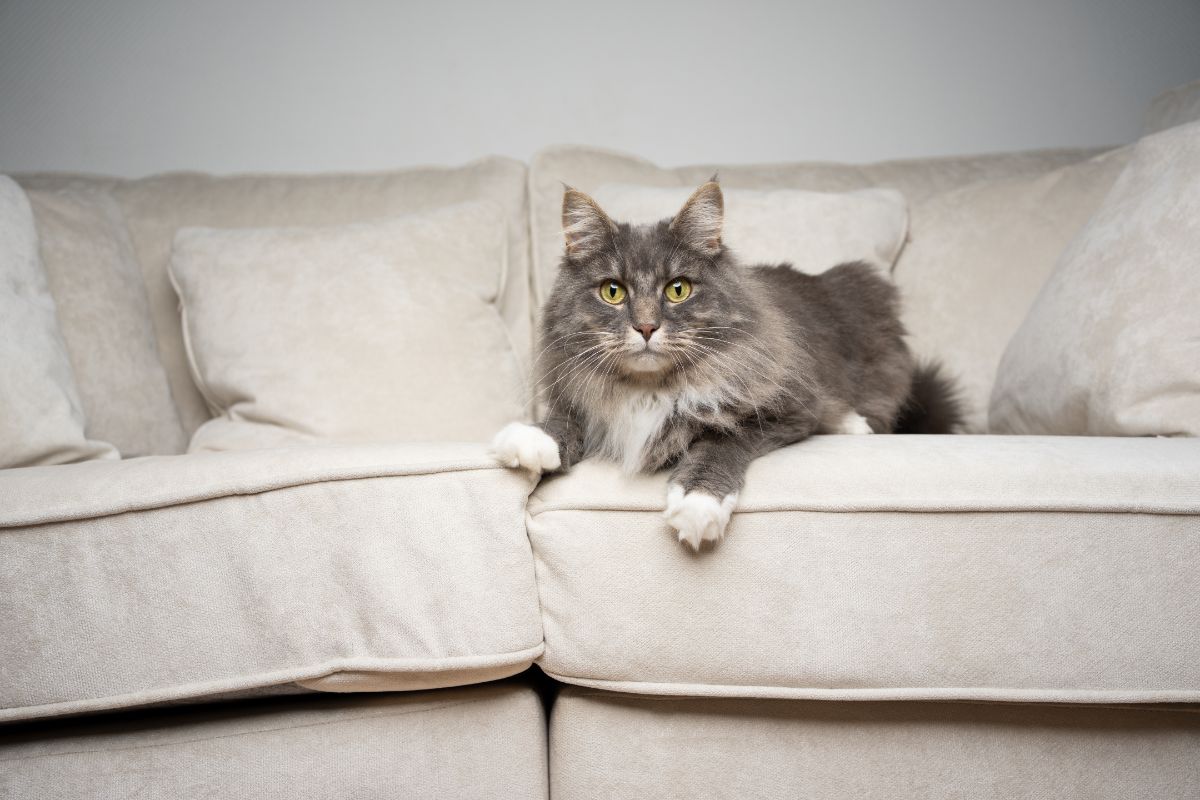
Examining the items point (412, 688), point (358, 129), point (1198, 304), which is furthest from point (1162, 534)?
point (358, 129)

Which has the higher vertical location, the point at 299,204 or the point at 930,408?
the point at 299,204

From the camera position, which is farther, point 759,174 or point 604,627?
point 759,174

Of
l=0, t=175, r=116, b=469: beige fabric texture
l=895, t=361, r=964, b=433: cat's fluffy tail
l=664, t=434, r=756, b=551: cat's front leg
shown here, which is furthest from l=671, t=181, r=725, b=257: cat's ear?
l=0, t=175, r=116, b=469: beige fabric texture

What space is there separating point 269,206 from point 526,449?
1506 mm

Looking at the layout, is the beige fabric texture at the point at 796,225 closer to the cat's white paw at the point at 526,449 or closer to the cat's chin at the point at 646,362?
the cat's chin at the point at 646,362

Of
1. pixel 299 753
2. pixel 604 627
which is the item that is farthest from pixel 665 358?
pixel 299 753

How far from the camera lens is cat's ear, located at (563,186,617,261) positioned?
1.34 metres

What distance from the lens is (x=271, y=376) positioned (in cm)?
177

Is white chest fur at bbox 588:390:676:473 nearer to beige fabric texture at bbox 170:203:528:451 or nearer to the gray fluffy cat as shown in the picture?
the gray fluffy cat

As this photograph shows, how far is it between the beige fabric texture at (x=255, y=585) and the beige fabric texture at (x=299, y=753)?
68mm

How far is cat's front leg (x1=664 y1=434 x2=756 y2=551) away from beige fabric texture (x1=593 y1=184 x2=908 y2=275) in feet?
3.13

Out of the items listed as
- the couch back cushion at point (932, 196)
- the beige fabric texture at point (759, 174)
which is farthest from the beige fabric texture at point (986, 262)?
→ the beige fabric texture at point (759, 174)

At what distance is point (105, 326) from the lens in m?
1.79

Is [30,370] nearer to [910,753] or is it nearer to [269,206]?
[269,206]
